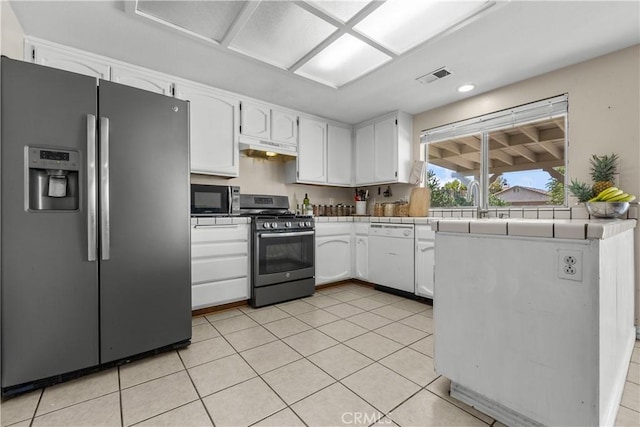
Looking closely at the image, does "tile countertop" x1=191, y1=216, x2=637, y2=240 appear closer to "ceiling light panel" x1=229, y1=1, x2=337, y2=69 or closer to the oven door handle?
"ceiling light panel" x1=229, y1=1, x2=337, y2=69

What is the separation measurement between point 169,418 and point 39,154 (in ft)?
4.86

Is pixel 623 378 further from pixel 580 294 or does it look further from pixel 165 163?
pixel 165 163

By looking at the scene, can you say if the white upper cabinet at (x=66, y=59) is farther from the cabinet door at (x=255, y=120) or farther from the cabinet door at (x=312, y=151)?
the cabinet door at (x=312, y=151)

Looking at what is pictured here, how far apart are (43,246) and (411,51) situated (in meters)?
2.72

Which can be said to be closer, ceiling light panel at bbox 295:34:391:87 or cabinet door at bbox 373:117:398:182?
ceiling light panel at bbox 295:34:391:87

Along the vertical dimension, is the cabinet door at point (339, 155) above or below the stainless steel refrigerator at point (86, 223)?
above

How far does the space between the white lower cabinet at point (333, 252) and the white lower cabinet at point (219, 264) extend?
917 mm

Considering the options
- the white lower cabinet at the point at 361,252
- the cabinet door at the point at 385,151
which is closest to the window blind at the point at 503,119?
the cabinet door at the point at 385,151

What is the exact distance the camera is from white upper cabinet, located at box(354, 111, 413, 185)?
3.73 meters

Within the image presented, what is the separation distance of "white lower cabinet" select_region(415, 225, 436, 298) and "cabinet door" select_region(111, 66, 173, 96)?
286 centimetres

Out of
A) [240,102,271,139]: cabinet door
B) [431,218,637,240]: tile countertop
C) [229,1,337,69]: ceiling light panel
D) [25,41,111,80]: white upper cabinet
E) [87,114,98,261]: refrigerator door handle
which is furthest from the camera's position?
[240,102,271,139]: cabinet door

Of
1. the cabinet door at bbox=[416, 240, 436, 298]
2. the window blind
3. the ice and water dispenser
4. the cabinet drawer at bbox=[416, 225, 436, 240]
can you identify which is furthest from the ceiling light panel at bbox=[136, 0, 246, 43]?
the window blind

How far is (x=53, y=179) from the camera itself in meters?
1.58

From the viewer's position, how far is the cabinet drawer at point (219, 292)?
2.61m
